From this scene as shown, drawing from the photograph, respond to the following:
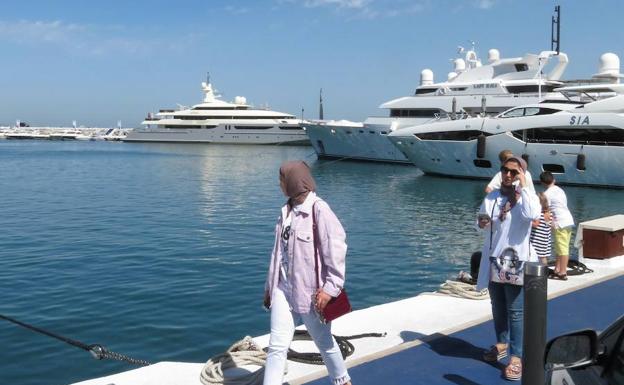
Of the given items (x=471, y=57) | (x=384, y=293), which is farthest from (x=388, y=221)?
(x=471, y=57)

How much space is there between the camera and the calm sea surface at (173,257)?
861 cm

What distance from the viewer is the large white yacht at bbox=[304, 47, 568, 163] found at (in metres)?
43.5

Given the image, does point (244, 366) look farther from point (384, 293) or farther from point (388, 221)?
point (388, 221)

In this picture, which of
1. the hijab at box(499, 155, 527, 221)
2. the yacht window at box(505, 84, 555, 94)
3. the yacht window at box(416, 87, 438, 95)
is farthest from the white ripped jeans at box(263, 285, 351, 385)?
the yacht window at box(416, 87, 438, 95)

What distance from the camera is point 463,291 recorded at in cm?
700

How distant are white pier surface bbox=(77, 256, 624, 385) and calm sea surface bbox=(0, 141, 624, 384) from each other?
2.73 m

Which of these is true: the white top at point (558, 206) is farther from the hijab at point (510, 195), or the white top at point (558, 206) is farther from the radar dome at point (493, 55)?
the radar dome at point (493, 55)

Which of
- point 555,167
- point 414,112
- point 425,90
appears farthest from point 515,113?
point 425,90

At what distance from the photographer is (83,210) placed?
76.5 ft

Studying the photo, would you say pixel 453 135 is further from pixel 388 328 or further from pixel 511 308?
pixel 511 308

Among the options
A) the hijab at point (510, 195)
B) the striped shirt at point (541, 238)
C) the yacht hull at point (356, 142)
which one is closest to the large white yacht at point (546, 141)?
the yacht hull at point (356, 142)

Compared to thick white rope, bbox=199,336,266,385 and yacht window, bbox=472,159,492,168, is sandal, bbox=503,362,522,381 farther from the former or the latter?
yacht window, bbox=472,159,492,168

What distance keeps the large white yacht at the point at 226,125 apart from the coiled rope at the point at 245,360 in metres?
81.9

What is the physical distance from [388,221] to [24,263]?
37.8 ft
